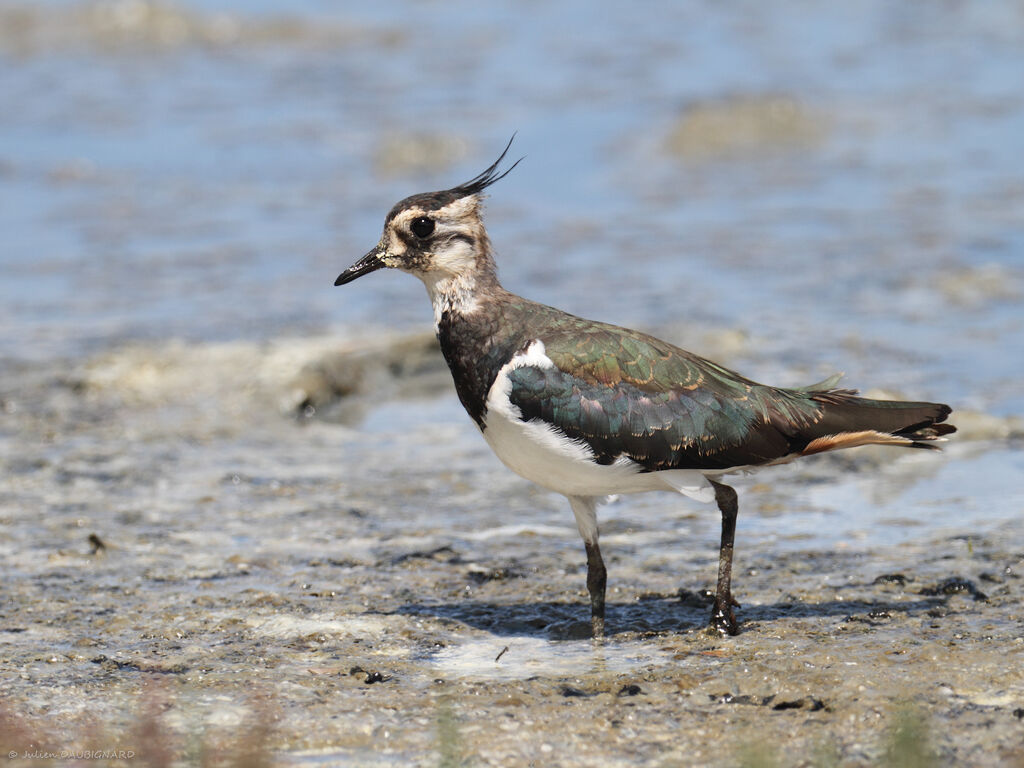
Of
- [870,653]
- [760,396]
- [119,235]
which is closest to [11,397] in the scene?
[119,235]

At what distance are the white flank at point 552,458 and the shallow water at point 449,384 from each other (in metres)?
0.66

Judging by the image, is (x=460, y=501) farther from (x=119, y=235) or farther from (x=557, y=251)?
(x=119, y=235)

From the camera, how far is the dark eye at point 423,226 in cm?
656

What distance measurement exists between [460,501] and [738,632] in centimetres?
244

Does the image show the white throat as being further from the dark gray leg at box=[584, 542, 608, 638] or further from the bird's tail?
the bird's tail

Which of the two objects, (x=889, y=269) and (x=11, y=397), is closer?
(x=11, y=397)

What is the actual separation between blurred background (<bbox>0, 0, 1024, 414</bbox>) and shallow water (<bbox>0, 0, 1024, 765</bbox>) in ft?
0.20

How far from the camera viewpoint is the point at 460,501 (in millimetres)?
8391

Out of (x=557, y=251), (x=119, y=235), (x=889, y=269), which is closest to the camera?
(x=889, y=269)

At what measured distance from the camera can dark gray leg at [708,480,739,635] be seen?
6285 mm

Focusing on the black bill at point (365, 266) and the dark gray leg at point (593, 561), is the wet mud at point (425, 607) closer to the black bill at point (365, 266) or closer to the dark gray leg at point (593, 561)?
the dark gray leg at point (593, 561)

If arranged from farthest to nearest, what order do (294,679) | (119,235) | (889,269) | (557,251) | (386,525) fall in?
(119,235), (557,251), (889,269), (386,525), (294,679)

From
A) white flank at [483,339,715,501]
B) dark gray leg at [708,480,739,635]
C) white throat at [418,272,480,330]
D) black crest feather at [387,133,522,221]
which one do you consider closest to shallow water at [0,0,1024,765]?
dark gray leg at [708,480,739,635]

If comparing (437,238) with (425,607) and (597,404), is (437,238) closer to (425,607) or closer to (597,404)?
(597,404)
